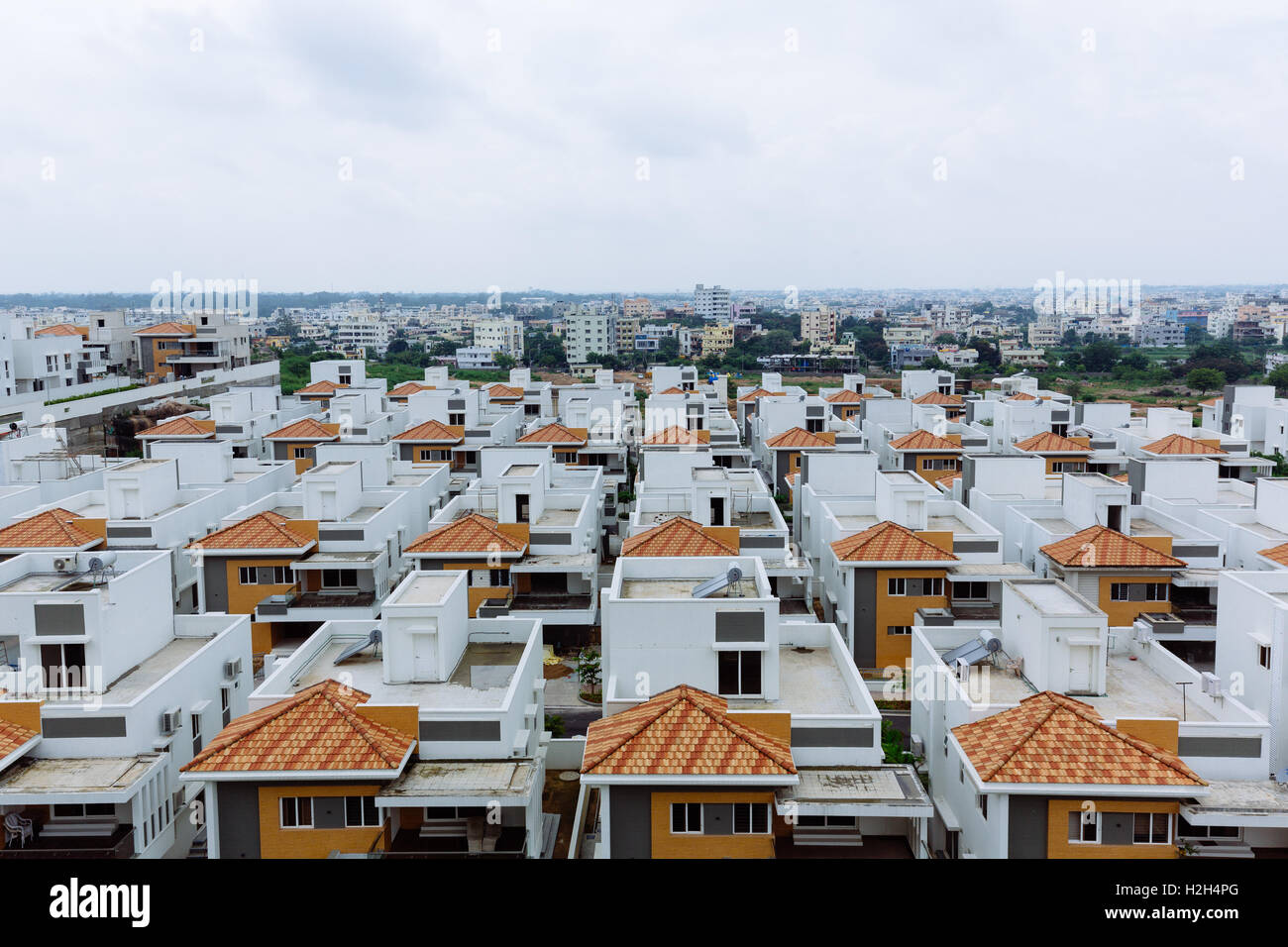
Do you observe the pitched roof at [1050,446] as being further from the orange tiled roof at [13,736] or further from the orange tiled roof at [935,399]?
the orange tiled roof at [13,736]

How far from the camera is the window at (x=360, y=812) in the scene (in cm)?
1256

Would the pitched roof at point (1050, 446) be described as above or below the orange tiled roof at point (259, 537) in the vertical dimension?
above

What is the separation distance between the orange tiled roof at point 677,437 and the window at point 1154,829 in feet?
77.9

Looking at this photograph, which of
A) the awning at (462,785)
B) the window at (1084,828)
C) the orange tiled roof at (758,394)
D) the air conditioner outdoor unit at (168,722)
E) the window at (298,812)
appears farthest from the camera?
the orange tiled roof at (758,394)

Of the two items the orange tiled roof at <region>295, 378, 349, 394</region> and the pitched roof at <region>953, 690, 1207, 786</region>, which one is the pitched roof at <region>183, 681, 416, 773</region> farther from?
the orange tiled roof at <region>295, 378, 349, 394</region>

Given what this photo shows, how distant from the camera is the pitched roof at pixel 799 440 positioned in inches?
1473

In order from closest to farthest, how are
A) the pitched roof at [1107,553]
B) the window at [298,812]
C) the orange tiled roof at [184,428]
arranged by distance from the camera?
the window at [298,812]
the pitched roof at [1107,553]
the orange tiled roof at [184,428]

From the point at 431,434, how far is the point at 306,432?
5021 millimetres

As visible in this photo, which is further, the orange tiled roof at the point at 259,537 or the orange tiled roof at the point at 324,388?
the orange tiled roof at the point at 324,388

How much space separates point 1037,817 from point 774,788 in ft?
10.1

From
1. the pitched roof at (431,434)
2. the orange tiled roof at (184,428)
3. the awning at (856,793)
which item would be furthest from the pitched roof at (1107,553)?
the orange tiled roof at (184,428)

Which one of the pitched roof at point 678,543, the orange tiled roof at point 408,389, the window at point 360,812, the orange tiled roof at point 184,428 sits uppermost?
the orange tiled roof at point 408,389

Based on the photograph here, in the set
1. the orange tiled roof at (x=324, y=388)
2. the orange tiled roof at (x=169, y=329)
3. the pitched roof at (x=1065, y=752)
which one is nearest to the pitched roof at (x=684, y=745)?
the pitched roof at (x=1065, y=752)
